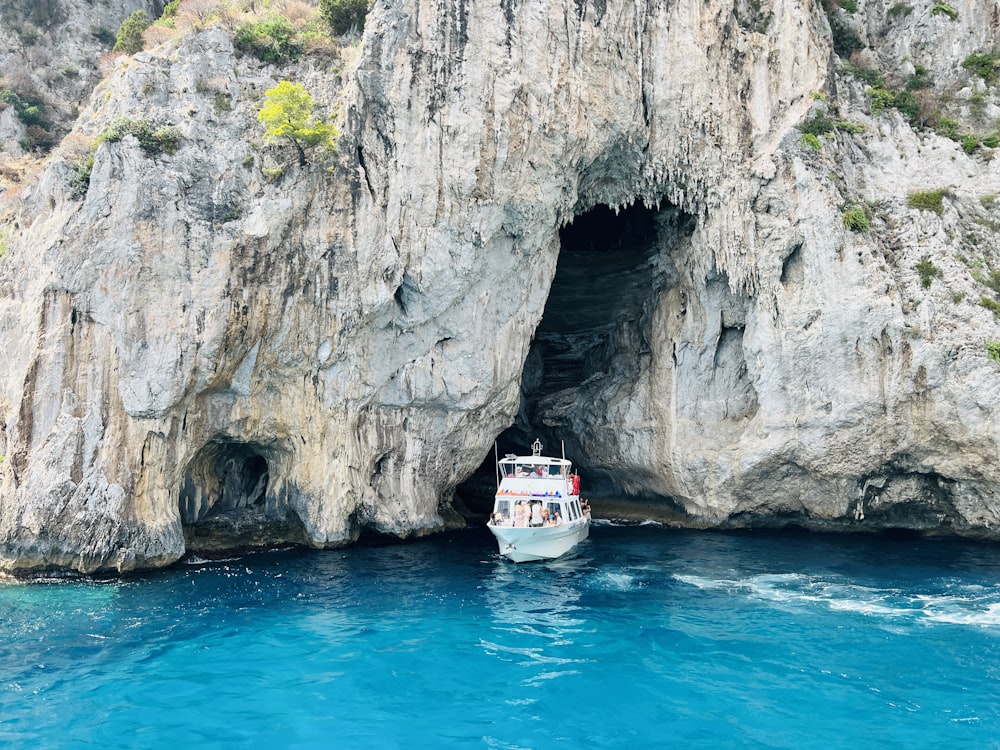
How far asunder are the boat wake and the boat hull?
4926 mm

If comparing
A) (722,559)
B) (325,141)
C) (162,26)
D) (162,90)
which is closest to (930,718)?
(722,559)

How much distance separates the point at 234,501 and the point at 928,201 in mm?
30092

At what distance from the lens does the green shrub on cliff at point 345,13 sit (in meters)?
31.8

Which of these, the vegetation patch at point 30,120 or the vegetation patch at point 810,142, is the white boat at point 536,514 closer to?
the vegetation patch at point 810,142

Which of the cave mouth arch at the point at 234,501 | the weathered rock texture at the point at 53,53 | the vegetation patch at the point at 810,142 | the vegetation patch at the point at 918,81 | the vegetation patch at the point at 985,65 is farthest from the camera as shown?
the weathered rock texture at the point at 53,53

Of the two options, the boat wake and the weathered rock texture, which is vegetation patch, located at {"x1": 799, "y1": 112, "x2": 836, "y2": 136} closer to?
the boat wake

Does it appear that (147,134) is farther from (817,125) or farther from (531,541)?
(817,125)

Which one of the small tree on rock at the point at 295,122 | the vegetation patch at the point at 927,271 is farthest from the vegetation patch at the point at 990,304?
the small tree on rock at the point at 295,122

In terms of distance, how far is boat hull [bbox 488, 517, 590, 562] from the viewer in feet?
88.1

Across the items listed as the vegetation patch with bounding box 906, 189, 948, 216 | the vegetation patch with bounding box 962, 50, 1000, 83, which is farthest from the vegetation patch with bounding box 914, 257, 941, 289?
the vegetation patch with bounding box 962, 50, 1000, 83

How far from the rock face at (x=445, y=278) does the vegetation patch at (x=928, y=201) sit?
13.1 inches

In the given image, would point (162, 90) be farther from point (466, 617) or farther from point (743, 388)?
point (743, 388)

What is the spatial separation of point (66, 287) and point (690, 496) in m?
25.9

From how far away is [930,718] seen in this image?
1428cm
